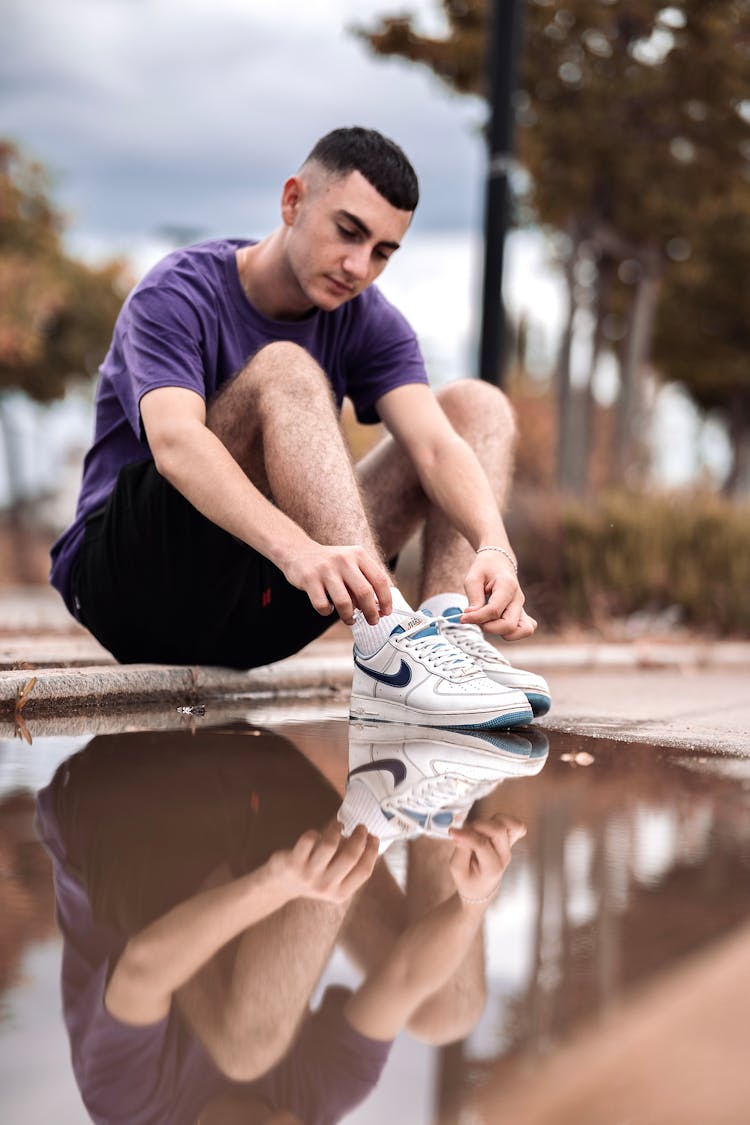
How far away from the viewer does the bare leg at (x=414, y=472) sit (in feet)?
9.93

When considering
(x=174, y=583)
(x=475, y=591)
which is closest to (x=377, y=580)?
(x=475, y=591)

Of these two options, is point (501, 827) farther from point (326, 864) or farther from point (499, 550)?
point (499, 550)

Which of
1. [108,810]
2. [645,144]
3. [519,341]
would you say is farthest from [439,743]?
[519,341]

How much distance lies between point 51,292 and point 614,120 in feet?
26.8

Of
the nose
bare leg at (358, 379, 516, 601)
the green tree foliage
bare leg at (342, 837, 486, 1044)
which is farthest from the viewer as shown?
the green tree foliage

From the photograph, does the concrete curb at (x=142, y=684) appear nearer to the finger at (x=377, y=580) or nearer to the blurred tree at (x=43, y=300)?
the finger at (x=377, y=580)

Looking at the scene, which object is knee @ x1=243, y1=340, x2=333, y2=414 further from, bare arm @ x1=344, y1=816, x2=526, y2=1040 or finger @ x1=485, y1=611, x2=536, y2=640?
bare arm @ x1=344, y1=816, x2=526, y2=1040

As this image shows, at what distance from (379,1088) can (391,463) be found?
2.24 metres

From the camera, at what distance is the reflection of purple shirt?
37.8 inches

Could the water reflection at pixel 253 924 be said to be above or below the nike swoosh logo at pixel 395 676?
above

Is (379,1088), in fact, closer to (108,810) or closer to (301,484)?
(108,810)

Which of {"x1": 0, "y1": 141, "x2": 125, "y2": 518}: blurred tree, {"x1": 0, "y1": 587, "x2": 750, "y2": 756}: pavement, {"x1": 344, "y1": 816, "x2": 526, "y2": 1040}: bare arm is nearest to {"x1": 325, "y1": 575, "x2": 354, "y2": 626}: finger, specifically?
{"x1": 0, "y1": 587, "x2": 750, "y2": 756}: pavement

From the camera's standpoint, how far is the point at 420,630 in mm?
2600

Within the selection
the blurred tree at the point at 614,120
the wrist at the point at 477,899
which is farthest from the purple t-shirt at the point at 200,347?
the blurred tree at the point at 614,120
